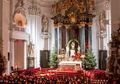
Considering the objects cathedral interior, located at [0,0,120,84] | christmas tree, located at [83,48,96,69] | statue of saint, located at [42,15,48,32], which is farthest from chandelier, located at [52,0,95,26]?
christmas tree, located at [83,48,96,69]

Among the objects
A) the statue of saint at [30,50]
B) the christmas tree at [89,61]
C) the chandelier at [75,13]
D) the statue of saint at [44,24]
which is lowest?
the christmas tree at [89,61]

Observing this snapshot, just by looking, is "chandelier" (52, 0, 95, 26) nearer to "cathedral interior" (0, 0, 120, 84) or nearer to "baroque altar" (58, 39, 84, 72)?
"cathedral interior" (0, 0, 120, 84)

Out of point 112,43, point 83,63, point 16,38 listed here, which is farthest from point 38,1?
point 112,43

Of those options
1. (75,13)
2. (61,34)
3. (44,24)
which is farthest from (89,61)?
(44,24)

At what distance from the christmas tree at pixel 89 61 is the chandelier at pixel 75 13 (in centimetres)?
293

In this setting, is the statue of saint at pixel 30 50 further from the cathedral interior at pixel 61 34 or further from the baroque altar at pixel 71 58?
the baroque altar at pixel 71 58

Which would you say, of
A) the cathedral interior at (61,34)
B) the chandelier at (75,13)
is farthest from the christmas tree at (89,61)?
the chandelier at (75,13)

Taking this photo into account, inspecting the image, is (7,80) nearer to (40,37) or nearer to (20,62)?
(20,62)

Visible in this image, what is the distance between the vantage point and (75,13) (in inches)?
990

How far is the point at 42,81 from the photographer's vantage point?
30.8 feet

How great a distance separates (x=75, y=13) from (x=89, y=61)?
4740mm

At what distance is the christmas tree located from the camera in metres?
23.8

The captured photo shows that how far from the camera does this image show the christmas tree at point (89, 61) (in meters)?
23.8

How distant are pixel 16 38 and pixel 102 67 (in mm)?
8033
